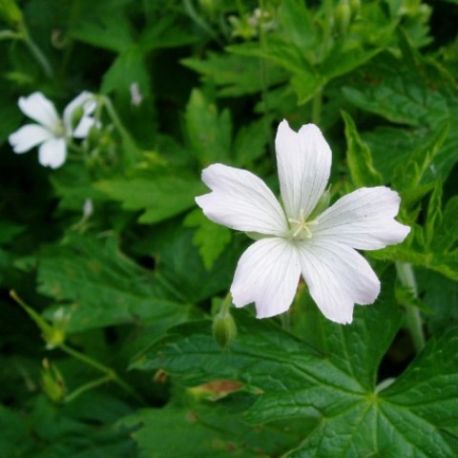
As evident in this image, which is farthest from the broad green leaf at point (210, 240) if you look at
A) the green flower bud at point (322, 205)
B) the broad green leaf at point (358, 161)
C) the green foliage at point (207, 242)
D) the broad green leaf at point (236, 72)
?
the green flower bud at point (322, 205)

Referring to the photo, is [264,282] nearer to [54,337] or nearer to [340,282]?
[340,282]

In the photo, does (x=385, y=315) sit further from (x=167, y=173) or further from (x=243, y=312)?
(x=167, y=173)

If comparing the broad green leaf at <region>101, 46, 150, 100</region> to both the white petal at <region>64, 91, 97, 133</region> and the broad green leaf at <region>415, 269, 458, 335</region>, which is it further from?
the broad green leaf at <region>415, 269, 458, 335</region>

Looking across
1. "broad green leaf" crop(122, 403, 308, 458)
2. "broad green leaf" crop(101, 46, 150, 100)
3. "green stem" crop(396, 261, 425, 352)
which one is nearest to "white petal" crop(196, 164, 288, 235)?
"green stem" crop(396, 261, 425, 352)

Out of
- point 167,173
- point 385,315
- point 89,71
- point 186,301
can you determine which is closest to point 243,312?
point 385,315

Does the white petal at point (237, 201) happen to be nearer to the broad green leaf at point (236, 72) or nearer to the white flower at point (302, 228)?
the white flower at point (302, 228)

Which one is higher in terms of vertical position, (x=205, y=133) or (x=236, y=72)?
(x=236, y=72)

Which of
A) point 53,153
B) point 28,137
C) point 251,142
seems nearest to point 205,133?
point 251,142
